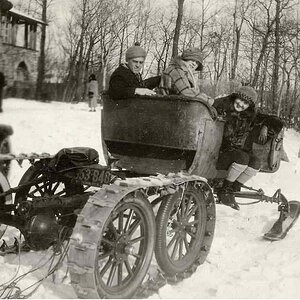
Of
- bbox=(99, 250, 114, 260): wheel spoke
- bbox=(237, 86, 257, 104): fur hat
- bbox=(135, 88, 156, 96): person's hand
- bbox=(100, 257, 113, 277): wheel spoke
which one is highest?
bbox=(237, 86, 257, 104): fur hat

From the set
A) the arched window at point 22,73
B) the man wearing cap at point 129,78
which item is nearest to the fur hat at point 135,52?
the man wearing cap at point 129,78

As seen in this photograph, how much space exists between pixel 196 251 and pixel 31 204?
62.2 inches

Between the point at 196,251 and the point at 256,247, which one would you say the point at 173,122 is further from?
the point at 256,247

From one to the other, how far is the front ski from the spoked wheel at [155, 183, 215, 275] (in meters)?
1.31

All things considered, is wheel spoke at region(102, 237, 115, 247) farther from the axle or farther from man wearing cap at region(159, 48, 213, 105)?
the axle

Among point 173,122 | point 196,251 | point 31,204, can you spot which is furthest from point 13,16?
point 196,251

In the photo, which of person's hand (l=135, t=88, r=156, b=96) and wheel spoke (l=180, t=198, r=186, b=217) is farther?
person's hand (l=135, t=88, r=156, b=96)

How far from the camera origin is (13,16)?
1950 millimetres

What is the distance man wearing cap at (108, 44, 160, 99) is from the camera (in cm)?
425

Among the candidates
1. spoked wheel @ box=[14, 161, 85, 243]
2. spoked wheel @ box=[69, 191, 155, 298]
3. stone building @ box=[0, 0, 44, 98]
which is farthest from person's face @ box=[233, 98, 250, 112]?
stone building @ box=[0, 0, 44, 98]

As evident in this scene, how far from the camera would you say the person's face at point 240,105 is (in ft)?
16.5

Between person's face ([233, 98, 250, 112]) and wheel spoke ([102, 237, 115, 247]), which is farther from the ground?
person's face ([233, 98, 250, 112])

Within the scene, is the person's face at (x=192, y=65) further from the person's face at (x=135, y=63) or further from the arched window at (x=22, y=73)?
the arched window at (x=22, y=73)

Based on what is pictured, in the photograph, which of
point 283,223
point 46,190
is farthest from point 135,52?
point 283,223
